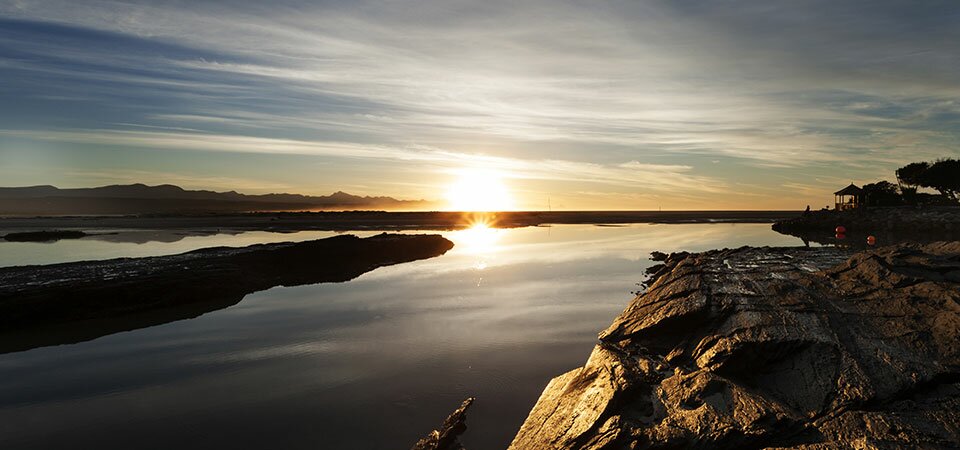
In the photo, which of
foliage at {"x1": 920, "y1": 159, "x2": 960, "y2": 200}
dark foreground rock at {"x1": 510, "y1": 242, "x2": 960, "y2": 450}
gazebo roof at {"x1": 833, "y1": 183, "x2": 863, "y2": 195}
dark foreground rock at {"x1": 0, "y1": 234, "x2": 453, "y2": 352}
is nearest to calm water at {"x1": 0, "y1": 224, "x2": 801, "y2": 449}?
dark foreground rock at {"x1": 0, "y1": 234, "x2": 453, "y2": 352}

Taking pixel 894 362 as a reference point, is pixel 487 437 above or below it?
below

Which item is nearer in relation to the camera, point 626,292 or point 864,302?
point 864,302

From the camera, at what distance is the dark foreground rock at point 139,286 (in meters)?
15.1

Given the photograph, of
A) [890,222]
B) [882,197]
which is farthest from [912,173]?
[890,222]

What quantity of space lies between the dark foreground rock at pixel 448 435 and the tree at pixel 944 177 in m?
86.2

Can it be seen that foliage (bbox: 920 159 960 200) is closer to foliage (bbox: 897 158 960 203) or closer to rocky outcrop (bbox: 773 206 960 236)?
foliage (bbox: 897 158 960 203)

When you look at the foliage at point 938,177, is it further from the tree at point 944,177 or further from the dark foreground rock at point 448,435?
the dark foreground rock at point 448,435

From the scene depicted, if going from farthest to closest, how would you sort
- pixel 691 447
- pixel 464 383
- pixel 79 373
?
pixel 79 373 < pixel 464 383 < pixel 691 447

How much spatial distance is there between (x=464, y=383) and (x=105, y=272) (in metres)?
18.7

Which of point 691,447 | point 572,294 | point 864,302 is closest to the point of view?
point 691,447

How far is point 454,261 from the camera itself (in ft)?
103

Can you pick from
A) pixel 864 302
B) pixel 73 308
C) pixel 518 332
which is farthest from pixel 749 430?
pixel 73 308

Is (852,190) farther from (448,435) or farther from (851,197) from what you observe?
(448,435)

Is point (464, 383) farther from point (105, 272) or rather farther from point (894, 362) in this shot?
point (105, 272)
